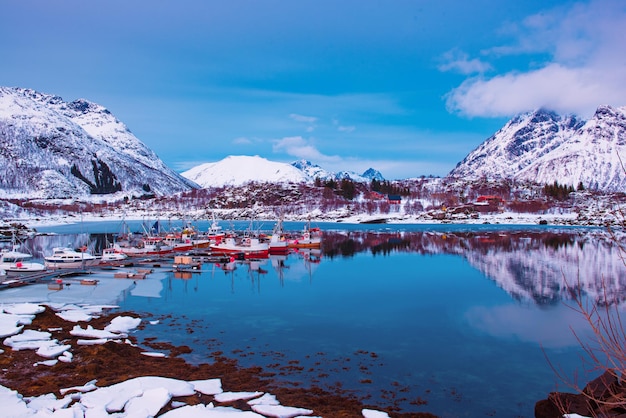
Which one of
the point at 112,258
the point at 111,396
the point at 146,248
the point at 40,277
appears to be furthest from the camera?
the point at 146,248

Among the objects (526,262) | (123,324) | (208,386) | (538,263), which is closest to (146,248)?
(123,324)

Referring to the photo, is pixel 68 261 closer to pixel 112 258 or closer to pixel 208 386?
pixel 112 258

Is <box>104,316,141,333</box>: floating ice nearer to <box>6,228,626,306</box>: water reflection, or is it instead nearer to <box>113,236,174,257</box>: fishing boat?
<box>6,228,626,306</box>: water reflection

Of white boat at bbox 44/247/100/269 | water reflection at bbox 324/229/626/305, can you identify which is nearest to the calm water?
water reflection at bbox 324/229/626/305

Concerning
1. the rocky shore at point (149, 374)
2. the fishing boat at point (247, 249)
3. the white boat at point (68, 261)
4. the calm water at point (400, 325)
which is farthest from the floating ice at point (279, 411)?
the fishing boat at point (247, 249)

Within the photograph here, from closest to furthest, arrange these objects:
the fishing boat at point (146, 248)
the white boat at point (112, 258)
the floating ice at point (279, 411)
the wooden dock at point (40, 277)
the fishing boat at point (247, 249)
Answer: the floating ice at point (279, 411), the wooden dock at point (40, 277), the white boat at point (112, 258), the fishing boat at point (146, 248), the fishing boat at point (247, 249)

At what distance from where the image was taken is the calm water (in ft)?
64.3

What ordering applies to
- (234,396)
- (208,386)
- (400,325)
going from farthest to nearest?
1. (400,325)
2. (208,386)
3. (234,396)

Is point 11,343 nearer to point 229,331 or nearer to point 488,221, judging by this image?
point 229,331

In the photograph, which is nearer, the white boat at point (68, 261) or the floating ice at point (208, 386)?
the floating ice at point (208, 386)

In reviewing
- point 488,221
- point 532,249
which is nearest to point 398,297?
point 532,249

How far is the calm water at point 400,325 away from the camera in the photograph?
19594 millimetres

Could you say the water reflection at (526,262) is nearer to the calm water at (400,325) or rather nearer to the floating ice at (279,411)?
the calm water at (400,325)

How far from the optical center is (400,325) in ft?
97.8
